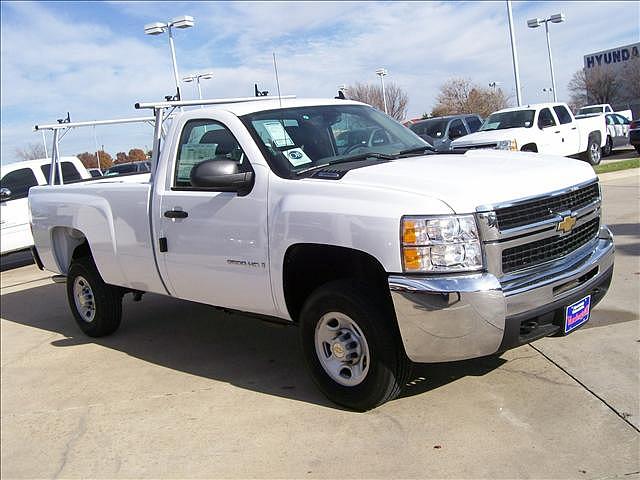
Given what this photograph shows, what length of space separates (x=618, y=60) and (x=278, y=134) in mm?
64887

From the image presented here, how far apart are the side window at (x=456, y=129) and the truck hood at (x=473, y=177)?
1344 cm

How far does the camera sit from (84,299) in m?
6.79

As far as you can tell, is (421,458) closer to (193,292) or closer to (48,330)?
(193,292)

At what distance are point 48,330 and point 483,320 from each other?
18.4ft

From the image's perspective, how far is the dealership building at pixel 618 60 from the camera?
A: 190ft

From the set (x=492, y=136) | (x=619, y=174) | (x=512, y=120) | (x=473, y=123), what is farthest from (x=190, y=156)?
(x=473, y=123)

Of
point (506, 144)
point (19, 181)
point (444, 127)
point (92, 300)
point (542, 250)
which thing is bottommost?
point (92, 300)

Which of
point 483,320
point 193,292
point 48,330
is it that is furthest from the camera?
point 48,330

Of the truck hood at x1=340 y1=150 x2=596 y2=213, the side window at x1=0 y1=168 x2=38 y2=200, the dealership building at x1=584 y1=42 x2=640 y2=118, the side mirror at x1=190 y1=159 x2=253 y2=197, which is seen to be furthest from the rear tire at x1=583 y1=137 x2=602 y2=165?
the dealership building at x1=584 y1=42 x2=640 y2=118

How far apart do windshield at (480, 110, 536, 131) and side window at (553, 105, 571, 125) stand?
97 centimetres

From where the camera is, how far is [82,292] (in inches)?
268

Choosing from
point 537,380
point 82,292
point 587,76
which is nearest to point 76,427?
point 82,292

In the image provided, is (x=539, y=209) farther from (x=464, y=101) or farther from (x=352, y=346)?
(x=464, y=101)

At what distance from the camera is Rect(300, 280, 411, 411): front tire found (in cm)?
396
